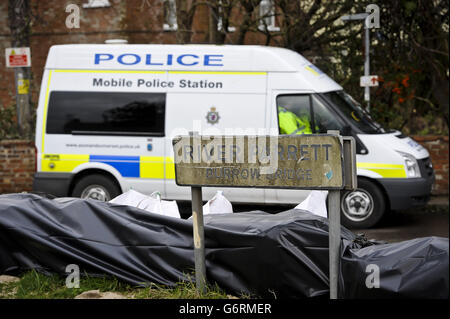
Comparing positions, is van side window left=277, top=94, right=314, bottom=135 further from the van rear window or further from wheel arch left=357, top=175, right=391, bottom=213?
the van rear window

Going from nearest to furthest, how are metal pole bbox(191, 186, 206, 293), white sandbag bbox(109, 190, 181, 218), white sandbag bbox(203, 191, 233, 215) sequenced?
1. metal pole bbox(191, 186, 206, 293)
2. white sandbag bbox(109, 190, 181, 218)
3. white sandbag bbox(203, 191, 233, 215)

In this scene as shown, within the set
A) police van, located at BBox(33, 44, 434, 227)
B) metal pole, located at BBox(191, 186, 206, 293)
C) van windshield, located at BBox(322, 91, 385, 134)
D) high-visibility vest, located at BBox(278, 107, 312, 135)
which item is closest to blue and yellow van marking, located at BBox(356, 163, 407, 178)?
police van, located at BBox(33, 44, 434, 227)

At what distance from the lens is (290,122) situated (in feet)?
35.0

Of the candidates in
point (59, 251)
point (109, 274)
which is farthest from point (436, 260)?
point (59, 251)

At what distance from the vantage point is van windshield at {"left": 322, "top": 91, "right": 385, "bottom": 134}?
35.3ft

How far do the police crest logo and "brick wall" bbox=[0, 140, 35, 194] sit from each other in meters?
4.81

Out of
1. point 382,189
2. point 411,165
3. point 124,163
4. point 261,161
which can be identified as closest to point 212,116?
point 124,163

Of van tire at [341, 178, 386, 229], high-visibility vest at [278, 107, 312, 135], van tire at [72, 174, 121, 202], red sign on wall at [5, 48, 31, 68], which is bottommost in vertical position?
van tire at [341, 178, 386, 229]

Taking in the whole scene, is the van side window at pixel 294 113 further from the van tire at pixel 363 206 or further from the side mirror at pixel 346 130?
the van tire at pixel 363 206

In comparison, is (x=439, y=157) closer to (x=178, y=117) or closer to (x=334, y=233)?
(x=178, y=117)

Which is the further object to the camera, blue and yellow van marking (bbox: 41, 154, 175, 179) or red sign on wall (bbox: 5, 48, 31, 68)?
red sign on wall (bbox: 5, 48, 31, 68)

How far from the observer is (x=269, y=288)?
5.13 metres

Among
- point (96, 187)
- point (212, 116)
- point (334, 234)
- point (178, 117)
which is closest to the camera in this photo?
point (334, 234)

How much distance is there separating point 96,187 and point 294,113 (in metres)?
3.24
